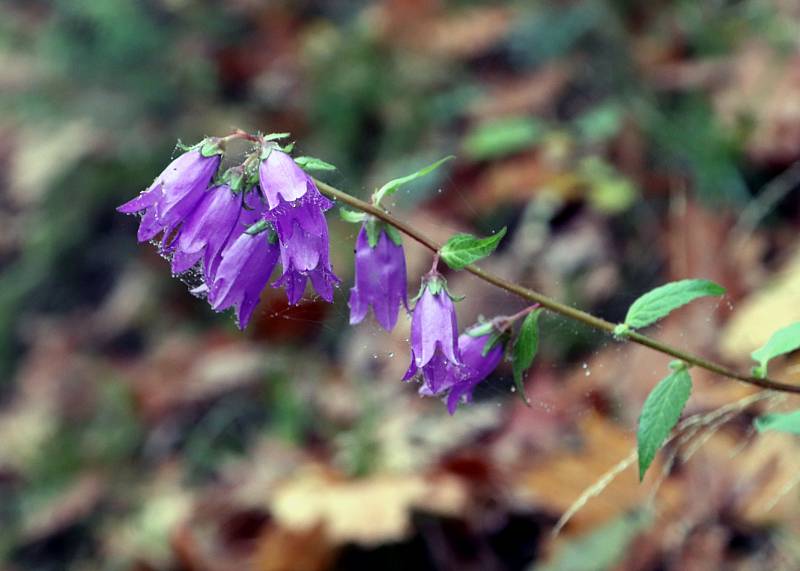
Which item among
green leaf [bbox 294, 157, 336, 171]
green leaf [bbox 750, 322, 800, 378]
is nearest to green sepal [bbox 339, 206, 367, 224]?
green leaf [bbox 294, 157, 336, 171]

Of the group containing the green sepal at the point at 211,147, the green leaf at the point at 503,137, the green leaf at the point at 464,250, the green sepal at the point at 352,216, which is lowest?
the green leaf at the point at 464,250

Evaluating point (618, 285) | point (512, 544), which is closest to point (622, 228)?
point (618, 285)

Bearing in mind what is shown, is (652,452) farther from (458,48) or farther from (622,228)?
(458,48)

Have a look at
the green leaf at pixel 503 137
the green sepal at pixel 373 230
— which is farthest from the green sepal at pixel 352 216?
the green leaf at pixel 503 137

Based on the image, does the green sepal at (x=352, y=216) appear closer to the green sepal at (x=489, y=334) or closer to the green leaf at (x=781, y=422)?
the green sepal at (x=489, y=334)

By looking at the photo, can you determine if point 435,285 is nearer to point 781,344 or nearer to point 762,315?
point 781,344

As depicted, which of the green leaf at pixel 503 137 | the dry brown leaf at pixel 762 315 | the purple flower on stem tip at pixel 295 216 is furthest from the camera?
the green leaf at pixel 503 137

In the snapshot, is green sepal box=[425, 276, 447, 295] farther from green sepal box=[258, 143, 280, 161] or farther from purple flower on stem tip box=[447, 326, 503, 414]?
green sepal box=[258, 143, 280, 161]
